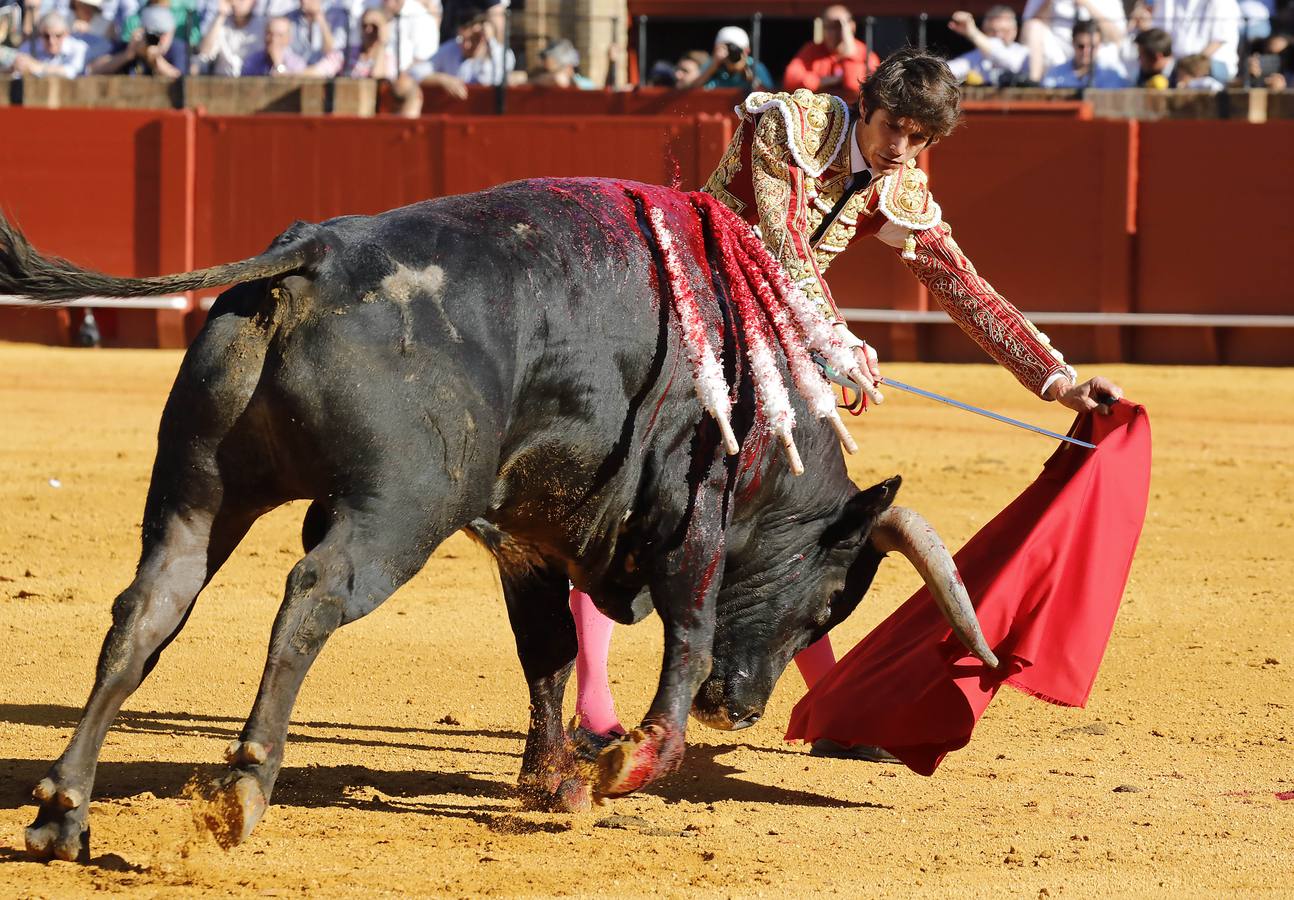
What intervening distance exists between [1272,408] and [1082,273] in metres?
1.73

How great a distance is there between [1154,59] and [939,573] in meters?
8.25

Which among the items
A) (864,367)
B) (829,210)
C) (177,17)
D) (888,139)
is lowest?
(864,367)

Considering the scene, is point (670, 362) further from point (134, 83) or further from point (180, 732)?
point (134, 83)

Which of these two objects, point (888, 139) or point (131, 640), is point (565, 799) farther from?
point (888, 139)

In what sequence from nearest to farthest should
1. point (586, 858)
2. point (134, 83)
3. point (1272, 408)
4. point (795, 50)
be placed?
point (586, 858), point (1272, 408), point (134, 83), point (795, 50)

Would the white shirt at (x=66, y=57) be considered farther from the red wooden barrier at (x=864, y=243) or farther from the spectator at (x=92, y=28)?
the red wooden barrier at (x=864, y=243)

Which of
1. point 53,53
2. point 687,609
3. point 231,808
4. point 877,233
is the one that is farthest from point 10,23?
point 231,808

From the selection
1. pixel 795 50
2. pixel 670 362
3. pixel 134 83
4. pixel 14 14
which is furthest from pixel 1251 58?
pixel 670 362

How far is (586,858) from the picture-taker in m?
3.13

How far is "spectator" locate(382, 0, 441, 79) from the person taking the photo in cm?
1156

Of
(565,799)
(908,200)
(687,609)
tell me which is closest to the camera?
(687,609)

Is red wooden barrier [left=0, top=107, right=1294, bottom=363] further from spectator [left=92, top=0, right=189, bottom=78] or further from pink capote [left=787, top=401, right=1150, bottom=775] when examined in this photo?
pink capote [left=787, top=401, right=1150, bottom=775]

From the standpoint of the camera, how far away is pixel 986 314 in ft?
12.8

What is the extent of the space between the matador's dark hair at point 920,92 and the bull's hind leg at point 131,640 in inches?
52.8
